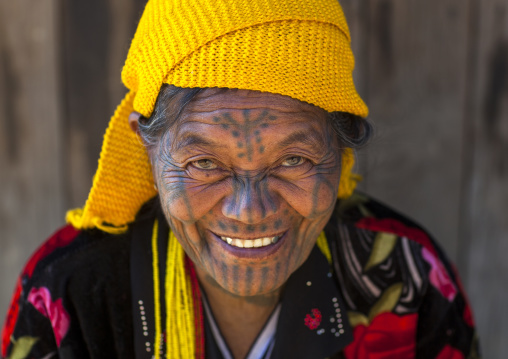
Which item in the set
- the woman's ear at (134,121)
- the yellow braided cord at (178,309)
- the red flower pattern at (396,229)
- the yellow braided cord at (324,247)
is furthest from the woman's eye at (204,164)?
the red flower pattern at (396,229)

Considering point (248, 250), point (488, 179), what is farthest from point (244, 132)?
point (488, 179)

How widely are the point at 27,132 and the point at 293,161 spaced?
1444 mm

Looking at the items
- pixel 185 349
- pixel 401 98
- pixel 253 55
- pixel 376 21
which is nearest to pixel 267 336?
pixel 185 349

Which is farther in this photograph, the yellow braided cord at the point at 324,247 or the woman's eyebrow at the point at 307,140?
the yellow braided cord at the point at 324,247

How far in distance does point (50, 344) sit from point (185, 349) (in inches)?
16.8

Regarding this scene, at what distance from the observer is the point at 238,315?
1.88 metres

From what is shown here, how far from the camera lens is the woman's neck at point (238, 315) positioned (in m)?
1.87

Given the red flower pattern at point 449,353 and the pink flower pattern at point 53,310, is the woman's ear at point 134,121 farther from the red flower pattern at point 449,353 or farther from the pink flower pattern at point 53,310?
the red flower pattern at point 449,353

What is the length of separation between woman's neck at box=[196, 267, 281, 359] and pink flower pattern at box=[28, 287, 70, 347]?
440 millimetres

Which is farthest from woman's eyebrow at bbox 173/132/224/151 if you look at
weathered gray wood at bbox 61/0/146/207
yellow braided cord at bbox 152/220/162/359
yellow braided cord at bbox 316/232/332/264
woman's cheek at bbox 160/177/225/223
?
weathered gray wood at bbox 61/0/146/207

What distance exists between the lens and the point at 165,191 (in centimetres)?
157

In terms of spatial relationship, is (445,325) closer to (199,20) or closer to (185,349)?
(185,349)

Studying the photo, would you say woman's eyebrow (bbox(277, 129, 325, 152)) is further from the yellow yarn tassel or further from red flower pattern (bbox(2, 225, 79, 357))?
red flower pattern (bbox(2, 225, 79, 357))

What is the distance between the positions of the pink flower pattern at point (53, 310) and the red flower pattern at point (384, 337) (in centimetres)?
94
